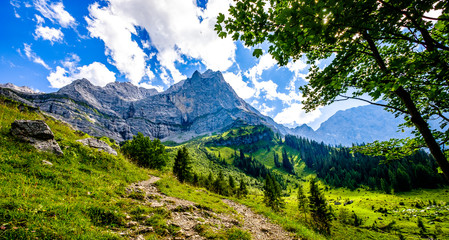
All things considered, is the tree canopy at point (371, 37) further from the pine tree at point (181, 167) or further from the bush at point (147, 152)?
the pine tree at point (181, 167)

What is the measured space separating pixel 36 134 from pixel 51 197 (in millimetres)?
7968

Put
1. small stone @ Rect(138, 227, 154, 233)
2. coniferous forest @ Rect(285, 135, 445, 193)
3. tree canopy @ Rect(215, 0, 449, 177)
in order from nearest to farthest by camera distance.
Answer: tree canopy @ Rect(215, 0, 449, 177)
small stone @ Rect(138, 227, 154, 233)
coniferous forest @ Rect(285, 135, 445, 193)

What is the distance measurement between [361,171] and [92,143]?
184m

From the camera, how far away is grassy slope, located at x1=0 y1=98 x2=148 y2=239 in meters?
4.62

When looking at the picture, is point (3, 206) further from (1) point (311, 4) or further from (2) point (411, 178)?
(2) point (411, 178)

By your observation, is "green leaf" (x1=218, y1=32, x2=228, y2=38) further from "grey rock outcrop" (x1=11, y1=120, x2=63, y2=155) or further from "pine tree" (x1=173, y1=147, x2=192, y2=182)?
"pine tree" (x1=173, y1=147, x2=192, y2=182)

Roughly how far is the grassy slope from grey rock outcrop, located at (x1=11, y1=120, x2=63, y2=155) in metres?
0.44

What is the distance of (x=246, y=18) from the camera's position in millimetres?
4203

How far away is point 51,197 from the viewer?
21.3 ft

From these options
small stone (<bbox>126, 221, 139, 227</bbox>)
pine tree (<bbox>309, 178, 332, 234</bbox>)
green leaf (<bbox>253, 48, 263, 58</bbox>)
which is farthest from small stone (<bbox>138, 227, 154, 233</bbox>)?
pine tree (<bbox>309, 178, 332, 234</bbox>)

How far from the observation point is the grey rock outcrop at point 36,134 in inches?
414

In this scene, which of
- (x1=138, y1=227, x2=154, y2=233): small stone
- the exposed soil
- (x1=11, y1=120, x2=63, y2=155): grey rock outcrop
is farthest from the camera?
(x1=11, y1=120, x2=63, y2=155): grey rock outcrop

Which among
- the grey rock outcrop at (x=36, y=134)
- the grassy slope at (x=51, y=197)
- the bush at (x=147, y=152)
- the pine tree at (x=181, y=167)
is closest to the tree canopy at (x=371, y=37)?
the grassy slope at (x=51, y=197)

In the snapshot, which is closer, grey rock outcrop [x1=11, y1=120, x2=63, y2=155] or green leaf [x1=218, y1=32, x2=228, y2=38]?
green leaf [x1=218, y1=32, x2=228, y2=38]
